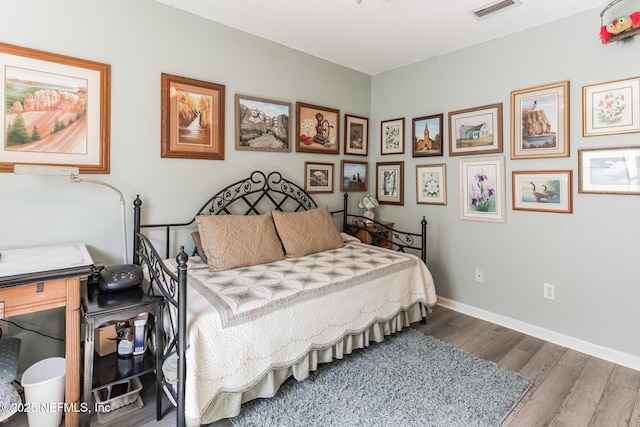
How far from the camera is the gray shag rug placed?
1.65 meters

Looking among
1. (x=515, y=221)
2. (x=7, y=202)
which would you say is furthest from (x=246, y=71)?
(x=515, y=221)

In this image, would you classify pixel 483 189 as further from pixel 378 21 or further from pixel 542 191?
pixel 378 21

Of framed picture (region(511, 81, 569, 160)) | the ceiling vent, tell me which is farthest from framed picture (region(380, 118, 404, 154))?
the ceiling vent

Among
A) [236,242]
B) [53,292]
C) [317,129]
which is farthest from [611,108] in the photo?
[53,292]

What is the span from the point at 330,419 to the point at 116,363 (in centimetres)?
115

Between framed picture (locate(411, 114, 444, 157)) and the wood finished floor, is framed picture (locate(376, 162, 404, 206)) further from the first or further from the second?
the wood finished floor

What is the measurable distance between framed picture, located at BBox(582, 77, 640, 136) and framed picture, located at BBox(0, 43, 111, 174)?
3.30 metres

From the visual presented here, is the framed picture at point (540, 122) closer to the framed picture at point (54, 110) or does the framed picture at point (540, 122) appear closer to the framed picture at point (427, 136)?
the framed picture at point (427, 136)

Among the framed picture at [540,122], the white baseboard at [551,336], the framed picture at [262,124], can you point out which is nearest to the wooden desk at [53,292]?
the framed picture at [262,124]

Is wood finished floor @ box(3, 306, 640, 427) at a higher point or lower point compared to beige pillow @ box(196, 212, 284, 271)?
lower

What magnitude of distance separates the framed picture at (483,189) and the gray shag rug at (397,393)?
4.07ft

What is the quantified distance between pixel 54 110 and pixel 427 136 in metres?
3.01

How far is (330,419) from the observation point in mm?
1646

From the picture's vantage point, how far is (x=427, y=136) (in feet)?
10.8
